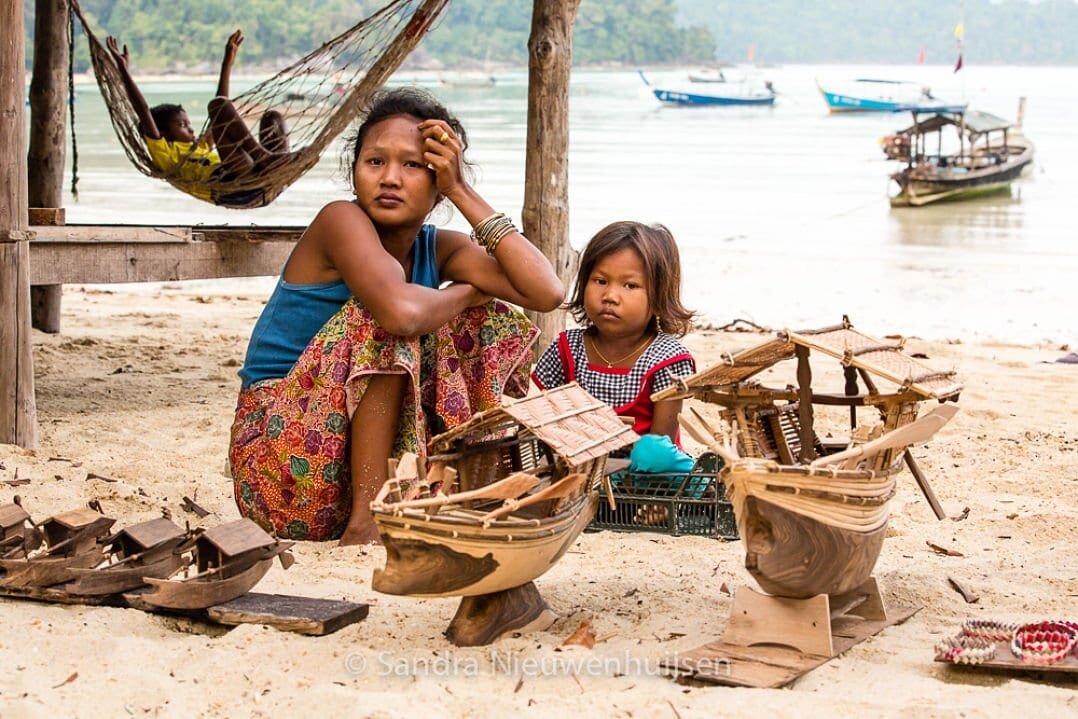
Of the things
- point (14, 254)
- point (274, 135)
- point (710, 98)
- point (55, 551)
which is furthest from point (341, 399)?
point (710, 98)

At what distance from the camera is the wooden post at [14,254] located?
12.4 feet

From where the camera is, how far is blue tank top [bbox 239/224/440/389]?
3150 mm

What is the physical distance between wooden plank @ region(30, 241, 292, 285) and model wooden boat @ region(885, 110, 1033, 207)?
12996 millimetres

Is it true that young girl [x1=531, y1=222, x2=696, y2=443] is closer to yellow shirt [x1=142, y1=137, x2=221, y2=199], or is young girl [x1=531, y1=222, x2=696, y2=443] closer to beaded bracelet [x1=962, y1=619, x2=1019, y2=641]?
beaded bracelet [x1=962, y1=619, x2=1019, y2=641]

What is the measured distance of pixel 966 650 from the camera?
223cm

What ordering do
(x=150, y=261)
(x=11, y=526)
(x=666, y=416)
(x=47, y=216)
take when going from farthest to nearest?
(x=47, y=216), (x=150, y=261), (x=666, y=416), (x=11, y=526)

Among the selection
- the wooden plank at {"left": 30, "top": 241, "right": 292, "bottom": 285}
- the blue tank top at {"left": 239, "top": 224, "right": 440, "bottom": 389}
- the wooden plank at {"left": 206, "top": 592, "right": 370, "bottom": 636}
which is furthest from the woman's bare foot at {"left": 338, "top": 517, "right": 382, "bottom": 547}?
the wooden plank at {"left": 30, "top": 241, "right": 292, "bottom": 285}

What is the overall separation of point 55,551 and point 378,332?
87 cm

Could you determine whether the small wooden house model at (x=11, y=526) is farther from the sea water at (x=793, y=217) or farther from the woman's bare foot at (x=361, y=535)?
the sea water at (x=793, y=217)

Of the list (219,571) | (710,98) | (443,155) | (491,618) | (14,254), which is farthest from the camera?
(710,98)

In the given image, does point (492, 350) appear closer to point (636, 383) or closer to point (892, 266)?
point (636, 383)

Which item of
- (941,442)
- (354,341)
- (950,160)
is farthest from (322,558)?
(950,160)

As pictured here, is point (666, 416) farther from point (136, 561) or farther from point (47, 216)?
point (47, 216)

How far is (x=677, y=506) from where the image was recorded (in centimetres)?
326
